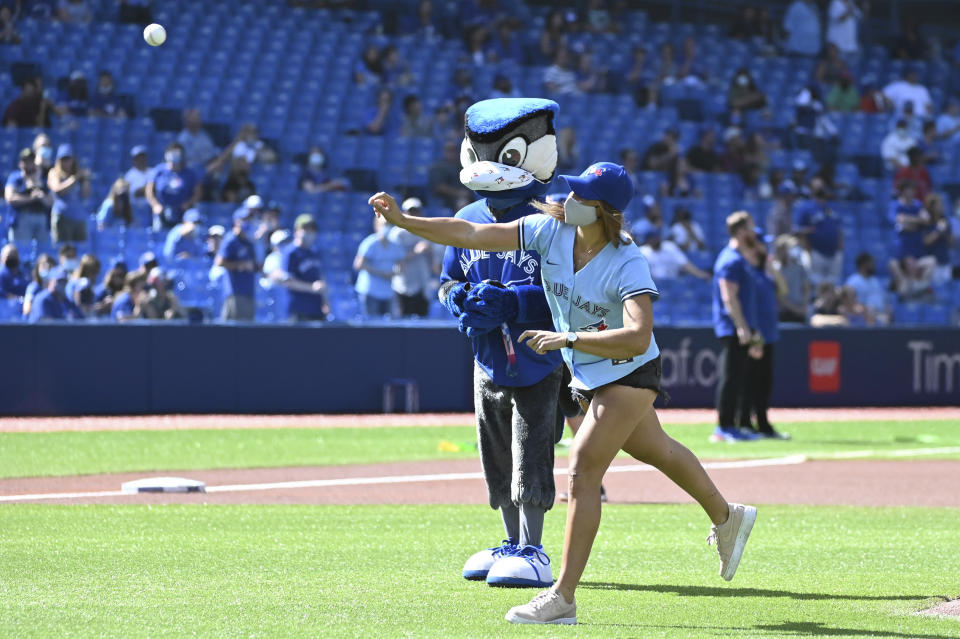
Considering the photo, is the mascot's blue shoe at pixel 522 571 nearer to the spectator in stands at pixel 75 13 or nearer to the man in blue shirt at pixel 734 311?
the man in blue shirt at pixel 734 311

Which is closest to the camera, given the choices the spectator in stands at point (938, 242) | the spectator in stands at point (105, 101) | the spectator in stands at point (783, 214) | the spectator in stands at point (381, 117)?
the spectator in stands at point (105, 101)

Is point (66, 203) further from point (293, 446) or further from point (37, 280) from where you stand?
point (293, 446)

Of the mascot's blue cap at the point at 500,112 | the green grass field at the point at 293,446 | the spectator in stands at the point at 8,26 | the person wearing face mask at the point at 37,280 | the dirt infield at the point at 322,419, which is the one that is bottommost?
the dirt infield at the point at 322,419

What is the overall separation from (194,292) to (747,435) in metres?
6.92

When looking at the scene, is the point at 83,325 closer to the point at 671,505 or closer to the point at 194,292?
the point at 194,292

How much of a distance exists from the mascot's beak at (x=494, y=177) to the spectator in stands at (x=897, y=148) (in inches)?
A: 801

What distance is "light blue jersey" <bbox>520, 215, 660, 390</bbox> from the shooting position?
5.48 meters

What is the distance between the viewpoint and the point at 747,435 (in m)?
14.8

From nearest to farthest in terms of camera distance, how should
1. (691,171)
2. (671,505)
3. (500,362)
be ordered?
(500,362), (671,505), (691,171)

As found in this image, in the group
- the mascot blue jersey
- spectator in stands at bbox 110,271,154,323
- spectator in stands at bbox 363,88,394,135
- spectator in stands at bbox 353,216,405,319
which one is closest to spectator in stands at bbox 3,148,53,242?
spectator in stands at bbox 110,271,154,323

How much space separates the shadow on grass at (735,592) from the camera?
6055mm

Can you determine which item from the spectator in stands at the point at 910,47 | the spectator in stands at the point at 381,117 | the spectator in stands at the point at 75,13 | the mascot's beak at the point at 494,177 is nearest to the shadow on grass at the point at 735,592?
the mascot's beak at the point at 494,177

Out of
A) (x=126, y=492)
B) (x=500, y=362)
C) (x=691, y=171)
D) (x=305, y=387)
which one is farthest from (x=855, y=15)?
(x=500, y=362)

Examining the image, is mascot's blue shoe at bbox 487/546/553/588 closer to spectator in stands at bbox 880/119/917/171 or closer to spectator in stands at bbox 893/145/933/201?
spectator in stands at bbox 893/145/933/201
